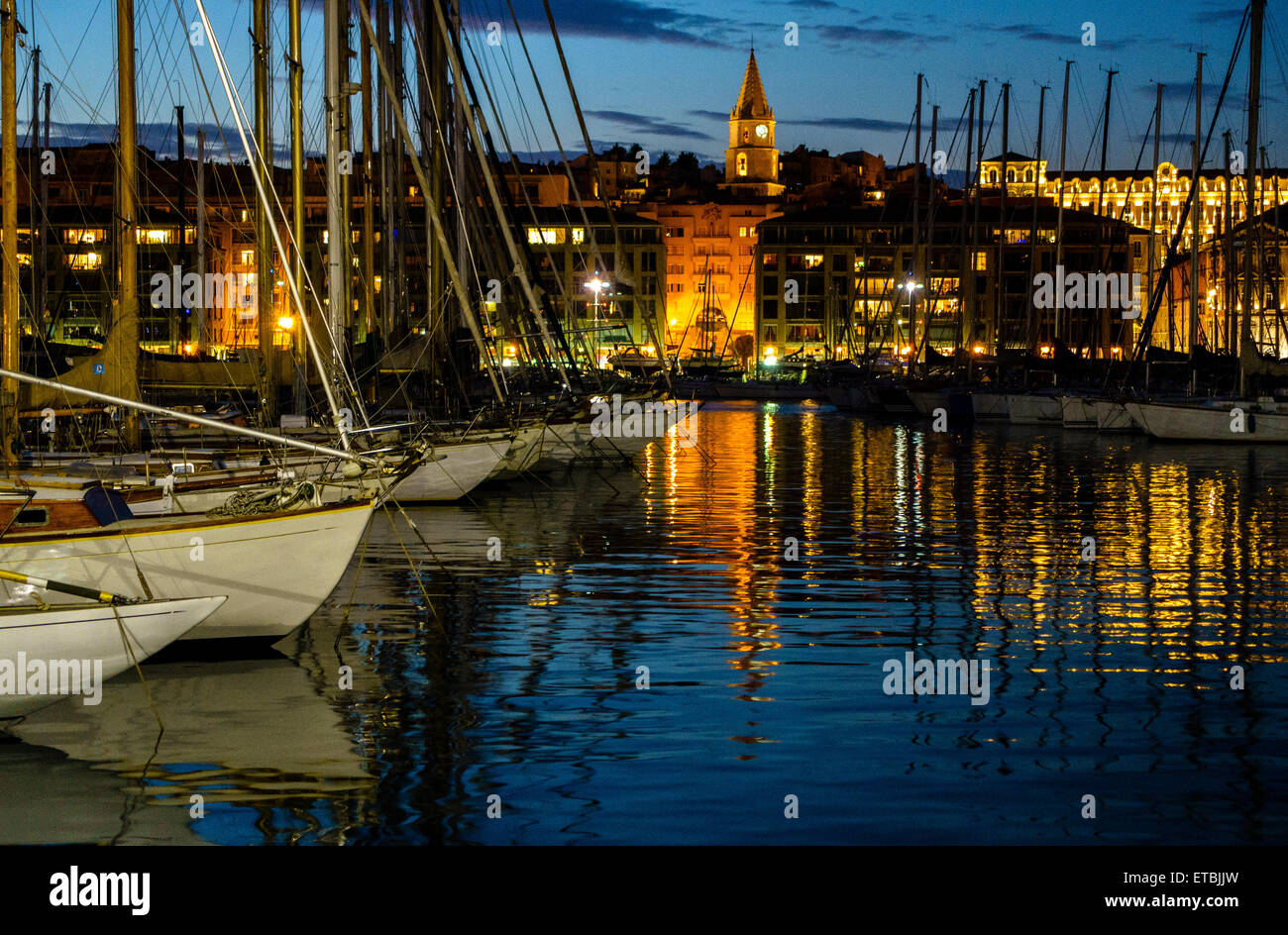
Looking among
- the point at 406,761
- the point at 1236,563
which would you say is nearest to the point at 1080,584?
the point at 1236,563

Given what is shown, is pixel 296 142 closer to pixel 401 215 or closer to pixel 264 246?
pixel 264 246

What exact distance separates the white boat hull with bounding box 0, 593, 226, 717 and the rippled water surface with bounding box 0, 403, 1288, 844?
40cm

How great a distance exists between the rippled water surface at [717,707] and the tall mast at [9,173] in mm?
4666

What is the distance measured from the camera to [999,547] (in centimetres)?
2558

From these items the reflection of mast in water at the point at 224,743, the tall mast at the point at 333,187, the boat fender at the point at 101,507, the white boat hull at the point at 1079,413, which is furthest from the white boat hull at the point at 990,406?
the reflection of mast in water at the point at 224,743

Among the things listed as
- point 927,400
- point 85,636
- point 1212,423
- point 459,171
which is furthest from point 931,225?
point 85,636

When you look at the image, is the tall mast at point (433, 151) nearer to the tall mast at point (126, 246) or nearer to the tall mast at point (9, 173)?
the tall mast at point (126, 246)

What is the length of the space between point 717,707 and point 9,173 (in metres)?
12.5

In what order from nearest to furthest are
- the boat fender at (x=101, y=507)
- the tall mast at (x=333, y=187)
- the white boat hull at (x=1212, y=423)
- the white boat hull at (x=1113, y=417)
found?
1. the boat fender at (x=101, y=507)
2. the tall mast at (x=333, y=187)
3. the white boat hull at (x=1212, y=423)
4. the white boat hull at (x=1113, y=417)

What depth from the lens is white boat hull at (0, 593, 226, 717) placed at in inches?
496

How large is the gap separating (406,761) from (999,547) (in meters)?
15.5

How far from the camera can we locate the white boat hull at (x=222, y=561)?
15047 millimetres
